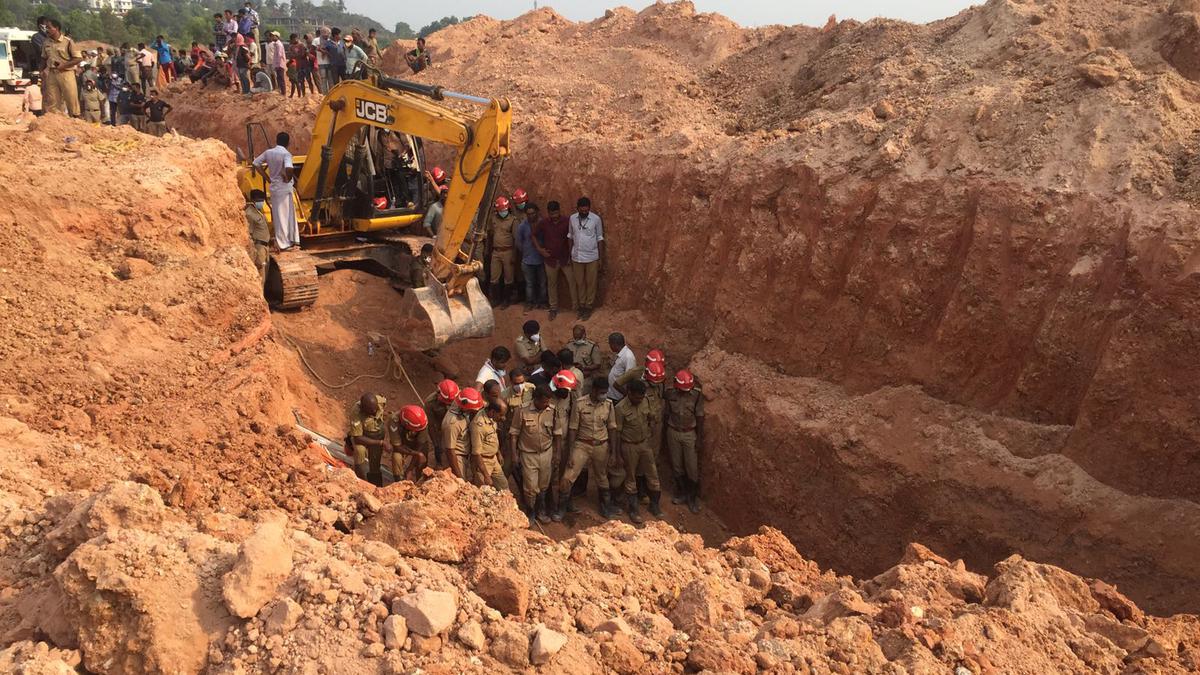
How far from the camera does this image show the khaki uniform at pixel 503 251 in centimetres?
1246

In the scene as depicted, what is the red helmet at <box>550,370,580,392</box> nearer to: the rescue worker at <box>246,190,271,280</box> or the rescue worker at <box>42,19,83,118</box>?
the rescue worker at <box>246,190,271,280</box>

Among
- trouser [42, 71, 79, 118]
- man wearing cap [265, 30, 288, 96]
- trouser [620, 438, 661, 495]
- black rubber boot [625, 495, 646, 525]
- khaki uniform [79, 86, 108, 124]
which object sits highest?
man wearing cap [265, 30, 288, 96]

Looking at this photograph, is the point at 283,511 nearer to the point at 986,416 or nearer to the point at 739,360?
the point at 739,360

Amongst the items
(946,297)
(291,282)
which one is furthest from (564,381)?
(291,282)

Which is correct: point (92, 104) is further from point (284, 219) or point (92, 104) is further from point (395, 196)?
point (395, 196)

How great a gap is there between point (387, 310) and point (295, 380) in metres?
2.40

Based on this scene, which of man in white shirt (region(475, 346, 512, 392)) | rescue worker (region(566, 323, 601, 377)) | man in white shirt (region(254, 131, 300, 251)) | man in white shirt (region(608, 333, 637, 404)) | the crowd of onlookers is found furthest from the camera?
the crowd of onlookers

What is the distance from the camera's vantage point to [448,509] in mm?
6293

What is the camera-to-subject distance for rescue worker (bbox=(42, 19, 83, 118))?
14408 millimetres

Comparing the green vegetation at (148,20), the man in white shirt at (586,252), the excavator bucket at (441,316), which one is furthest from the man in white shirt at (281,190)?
the green vegetation at (148,20)

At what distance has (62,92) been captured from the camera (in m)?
15.7

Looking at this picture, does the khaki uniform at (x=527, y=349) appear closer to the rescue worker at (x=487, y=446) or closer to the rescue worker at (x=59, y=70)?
the rescue worker at (x=487, y=446)

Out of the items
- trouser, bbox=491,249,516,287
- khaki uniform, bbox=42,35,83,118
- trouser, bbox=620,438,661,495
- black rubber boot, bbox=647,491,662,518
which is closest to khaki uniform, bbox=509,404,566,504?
trouser, bbox=620,438,661,495

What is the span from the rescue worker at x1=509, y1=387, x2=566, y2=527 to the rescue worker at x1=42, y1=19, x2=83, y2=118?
1060 centimetres
